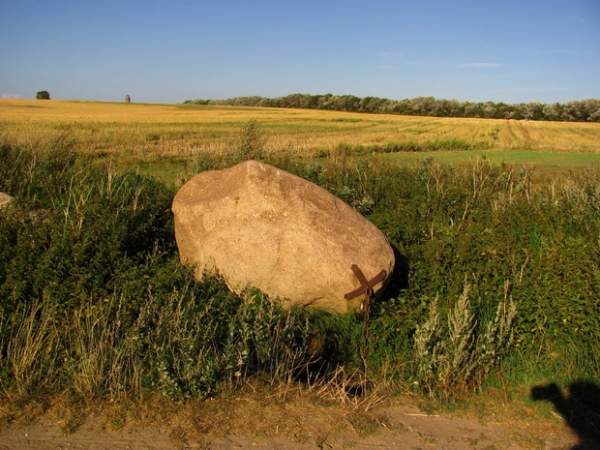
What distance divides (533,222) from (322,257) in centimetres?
358

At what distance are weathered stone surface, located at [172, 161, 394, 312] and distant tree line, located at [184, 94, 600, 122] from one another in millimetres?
80283

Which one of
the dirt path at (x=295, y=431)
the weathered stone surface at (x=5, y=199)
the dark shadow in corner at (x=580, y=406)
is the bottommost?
the dark shadow in corner at (x=580, y=406)

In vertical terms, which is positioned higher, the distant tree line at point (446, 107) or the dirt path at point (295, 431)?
the distant tree line at point (446, 107)

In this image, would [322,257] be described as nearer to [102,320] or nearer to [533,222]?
[102,320]

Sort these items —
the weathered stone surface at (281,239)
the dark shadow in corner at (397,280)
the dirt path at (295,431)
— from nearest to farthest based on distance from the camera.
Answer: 1. the dirt path at (295,431)
2. the weathered stone surface at (281,239)
3. the dark shadow in corner at (397,280)

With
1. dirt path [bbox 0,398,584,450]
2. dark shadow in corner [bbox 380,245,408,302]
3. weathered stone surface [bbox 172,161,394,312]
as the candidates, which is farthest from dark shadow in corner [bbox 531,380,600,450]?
weathered stone surface [bbox 172,161,394,312]

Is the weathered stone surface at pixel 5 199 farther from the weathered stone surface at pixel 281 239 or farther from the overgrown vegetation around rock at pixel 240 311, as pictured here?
the weathered stone surface at pixel 281 239

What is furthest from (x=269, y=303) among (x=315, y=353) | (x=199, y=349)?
(x=199, y=349)

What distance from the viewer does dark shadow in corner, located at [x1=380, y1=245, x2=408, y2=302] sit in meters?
6.12

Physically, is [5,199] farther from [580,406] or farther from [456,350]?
[580,406]

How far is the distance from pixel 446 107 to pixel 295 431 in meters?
90.5

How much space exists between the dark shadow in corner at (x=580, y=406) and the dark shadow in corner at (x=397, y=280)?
171 cm

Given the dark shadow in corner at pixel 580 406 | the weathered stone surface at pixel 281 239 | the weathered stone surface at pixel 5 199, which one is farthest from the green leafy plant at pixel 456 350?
the weathered stone surface at pixel 5 199

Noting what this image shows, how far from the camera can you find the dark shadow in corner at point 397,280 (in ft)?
20.1
